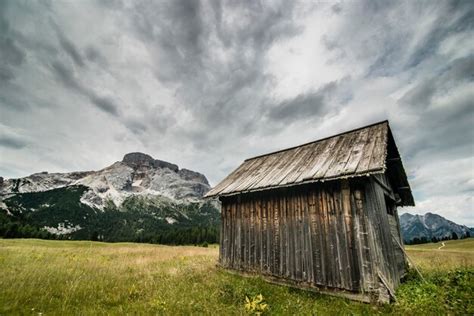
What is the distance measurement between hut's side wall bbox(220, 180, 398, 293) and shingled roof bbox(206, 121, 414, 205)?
683 mm

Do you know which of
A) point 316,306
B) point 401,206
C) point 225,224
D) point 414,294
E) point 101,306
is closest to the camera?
point 101,306

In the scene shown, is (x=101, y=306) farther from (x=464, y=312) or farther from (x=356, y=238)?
(x=464, y=312)

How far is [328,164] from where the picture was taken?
34.9 ft

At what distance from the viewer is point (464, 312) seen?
6.70 metres

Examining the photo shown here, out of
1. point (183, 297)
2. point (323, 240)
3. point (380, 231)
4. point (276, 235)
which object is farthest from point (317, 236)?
point (183, 297)

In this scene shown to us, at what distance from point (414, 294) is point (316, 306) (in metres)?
3.56

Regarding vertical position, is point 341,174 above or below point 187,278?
above

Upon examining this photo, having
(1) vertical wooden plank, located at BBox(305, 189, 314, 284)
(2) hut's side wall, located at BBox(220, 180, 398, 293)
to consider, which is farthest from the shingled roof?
(1) vertical wooden plank, located at BBox(305, 189, 314, 284)

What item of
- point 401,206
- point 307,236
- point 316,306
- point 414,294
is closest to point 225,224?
point 307,236

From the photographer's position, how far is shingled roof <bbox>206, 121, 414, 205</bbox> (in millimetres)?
9383

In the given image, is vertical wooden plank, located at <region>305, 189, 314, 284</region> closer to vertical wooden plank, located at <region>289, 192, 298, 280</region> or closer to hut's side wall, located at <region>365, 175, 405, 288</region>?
vertical wooden plank, located at <region>289, 192, 298, 280</region>

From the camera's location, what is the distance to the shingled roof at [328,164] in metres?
9.38

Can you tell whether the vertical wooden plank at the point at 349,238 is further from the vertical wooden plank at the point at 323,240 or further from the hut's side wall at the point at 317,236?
the vertical wooden plank at the point at 323,240

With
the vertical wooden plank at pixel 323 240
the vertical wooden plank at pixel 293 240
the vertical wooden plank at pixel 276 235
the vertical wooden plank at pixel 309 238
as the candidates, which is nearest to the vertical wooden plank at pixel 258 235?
the vertical wooden plank at pixel 276 235
